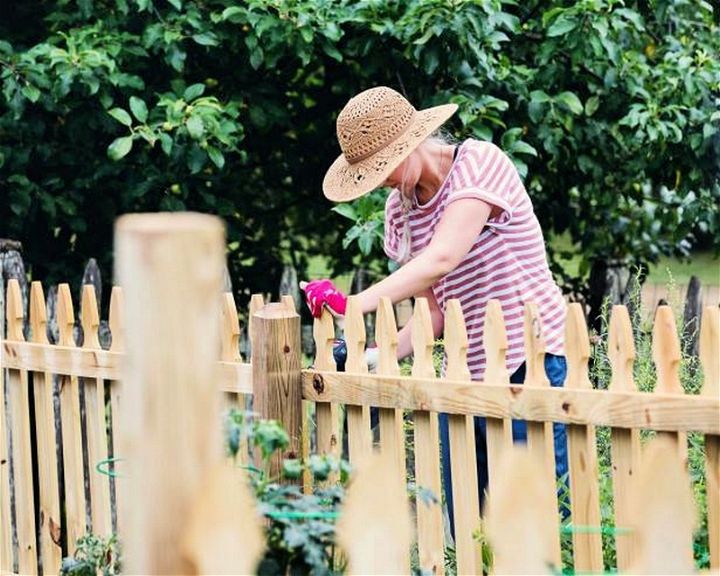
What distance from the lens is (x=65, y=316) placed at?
386 cm

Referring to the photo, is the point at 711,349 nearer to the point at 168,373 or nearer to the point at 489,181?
the point at 489,181

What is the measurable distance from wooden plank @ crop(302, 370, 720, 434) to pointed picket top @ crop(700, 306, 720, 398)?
1.3 inches

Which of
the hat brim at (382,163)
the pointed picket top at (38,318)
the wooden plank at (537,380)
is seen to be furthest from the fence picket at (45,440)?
the wooden plank at (537,380)

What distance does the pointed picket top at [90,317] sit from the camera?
3758mm

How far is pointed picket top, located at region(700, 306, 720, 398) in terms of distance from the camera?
2686 millimetres

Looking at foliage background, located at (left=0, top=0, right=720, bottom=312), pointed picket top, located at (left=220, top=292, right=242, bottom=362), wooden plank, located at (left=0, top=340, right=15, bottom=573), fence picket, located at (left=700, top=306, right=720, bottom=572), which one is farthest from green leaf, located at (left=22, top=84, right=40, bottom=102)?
fence picket, located at (left=700, top=306, right=720, bottom=572)

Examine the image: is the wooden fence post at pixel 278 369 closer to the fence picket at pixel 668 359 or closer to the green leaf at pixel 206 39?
the fence picket at pixel 668 359

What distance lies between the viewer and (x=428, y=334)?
3.15 meters

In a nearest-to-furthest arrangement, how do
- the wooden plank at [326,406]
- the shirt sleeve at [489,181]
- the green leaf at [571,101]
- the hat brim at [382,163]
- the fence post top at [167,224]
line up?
the fence post top at [167,224], the wooden plank at [326,406], the shirt sleeve at [489,181], the hat brim at [382,163], the green leaf at [571,101]

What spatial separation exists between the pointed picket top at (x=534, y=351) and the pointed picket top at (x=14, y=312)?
67.6 inches

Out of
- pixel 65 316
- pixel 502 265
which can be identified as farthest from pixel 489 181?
pixel 65 316

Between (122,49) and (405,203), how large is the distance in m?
1.81

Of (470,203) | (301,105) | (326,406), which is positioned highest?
(301,105)

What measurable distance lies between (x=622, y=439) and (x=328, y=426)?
0.87m
